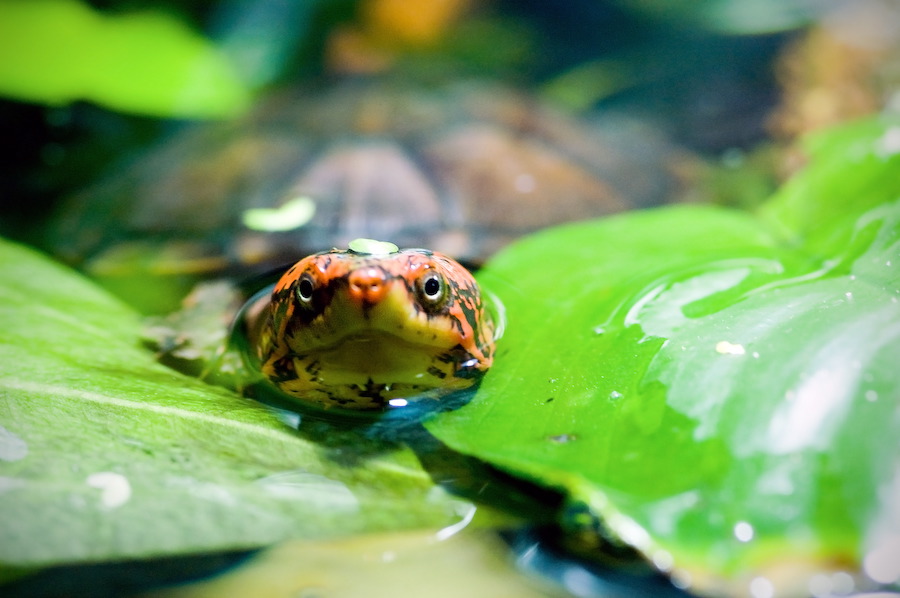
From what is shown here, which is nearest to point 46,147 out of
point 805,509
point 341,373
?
point 341,373

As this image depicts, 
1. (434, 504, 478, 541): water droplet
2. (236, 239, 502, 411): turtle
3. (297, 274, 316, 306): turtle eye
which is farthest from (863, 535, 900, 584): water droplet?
(297, 274, 316, 306): turtle eye

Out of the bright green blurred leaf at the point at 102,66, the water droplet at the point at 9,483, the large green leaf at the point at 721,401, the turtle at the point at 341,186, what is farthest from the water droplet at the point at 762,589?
the bright green blurred leaf at the point at 102,66

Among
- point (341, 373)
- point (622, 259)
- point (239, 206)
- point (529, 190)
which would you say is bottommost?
point (341, 373)

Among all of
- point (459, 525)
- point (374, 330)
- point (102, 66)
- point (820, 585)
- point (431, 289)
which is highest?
point (102, 66)

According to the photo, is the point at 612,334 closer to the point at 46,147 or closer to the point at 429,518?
the point at 429,518

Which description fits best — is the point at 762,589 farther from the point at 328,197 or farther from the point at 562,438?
the point at 328,197

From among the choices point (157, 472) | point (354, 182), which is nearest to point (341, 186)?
point (354, 182)
